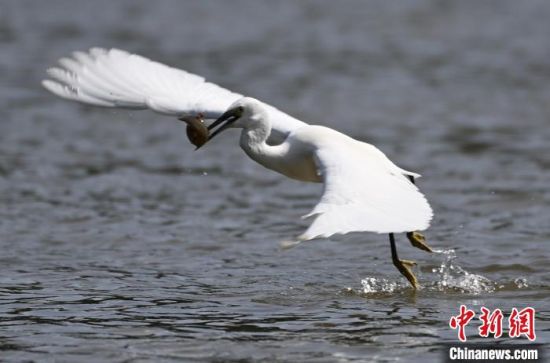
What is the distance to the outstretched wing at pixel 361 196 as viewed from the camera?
7469 millimetres

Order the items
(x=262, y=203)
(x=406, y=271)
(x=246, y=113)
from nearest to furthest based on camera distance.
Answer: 1. (x=246, y=113)
2. (x=406, y=271)
3. (x=262, y=203)

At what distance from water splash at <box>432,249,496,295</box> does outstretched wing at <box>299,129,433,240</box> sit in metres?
1.11

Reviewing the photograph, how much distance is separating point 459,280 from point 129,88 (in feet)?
9.37

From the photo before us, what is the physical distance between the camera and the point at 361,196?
26.1ft

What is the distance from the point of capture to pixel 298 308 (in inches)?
357

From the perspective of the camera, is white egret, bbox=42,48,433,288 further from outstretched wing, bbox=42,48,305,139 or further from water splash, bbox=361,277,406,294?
water splash, bbox=361,277,406,294

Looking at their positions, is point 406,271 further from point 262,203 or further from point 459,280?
point 262,203

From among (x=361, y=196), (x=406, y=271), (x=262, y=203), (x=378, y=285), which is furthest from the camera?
(x=262, y=203)

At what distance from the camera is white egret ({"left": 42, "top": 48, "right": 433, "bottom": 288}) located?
25.2ft

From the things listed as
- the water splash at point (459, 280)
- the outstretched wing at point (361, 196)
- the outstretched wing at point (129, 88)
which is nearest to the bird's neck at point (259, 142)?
the outstretched wing at point (361, 196)

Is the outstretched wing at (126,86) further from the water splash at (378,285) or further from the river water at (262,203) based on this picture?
the water splash at (378,285)

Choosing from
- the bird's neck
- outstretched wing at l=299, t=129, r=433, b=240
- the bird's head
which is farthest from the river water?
the bird's head

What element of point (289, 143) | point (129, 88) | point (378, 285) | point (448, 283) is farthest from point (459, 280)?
point (129, 88)

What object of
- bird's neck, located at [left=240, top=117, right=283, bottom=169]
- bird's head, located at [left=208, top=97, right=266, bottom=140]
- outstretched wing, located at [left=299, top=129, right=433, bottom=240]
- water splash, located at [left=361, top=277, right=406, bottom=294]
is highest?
bird's head, located at [left=208, top=97, right=266, bottom=140]
